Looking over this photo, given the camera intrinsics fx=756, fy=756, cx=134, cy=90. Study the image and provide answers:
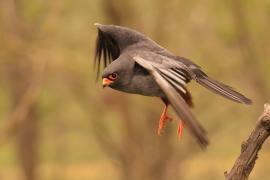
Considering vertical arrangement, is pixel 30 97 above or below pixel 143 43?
below

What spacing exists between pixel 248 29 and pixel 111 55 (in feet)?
30.3

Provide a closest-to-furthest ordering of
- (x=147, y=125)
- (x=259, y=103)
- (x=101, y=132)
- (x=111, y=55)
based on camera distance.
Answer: (x=111, y=55) < (x=259, y=103) < (x=147, y=125) < (x=101, y=132)

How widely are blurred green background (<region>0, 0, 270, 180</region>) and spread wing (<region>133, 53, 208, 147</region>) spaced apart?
8.47 metres

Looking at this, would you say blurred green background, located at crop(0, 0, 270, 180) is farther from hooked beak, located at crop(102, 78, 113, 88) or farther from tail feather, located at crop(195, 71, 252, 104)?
hooked beak, located at crop(102, 78, 113, 88)

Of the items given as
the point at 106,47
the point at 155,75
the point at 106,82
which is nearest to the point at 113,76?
the point at 106,82

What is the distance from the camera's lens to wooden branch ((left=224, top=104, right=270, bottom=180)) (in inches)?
191

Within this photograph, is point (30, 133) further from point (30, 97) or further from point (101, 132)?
point (30, 97)

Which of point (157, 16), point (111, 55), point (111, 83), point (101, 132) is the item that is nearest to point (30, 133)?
point (101, 132)

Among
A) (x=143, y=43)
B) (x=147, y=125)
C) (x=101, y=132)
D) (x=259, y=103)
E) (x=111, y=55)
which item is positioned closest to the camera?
(x=143, y=43)

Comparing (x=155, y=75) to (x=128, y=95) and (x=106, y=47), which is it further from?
(x=128, y=95)

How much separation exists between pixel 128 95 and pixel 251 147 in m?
12.5

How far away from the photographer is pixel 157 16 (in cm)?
1684

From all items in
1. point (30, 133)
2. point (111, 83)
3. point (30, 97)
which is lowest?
point (30, 133)

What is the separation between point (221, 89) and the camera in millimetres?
5359
